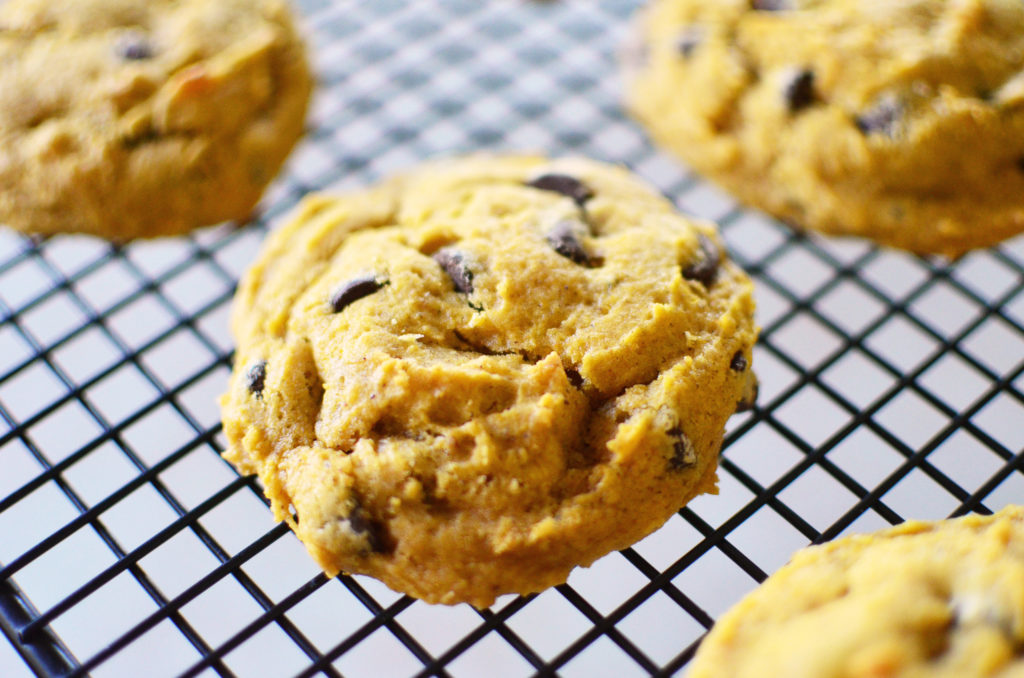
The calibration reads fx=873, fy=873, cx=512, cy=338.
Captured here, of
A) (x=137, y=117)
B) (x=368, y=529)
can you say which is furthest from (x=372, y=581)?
(x=137, y=117)

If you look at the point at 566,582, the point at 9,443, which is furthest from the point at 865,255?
the point at 9,443

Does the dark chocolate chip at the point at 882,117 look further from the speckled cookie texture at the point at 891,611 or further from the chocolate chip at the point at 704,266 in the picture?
the speckled cookie texture at the point at 891,611

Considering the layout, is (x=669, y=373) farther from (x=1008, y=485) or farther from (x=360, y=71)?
(x=360, y=71)

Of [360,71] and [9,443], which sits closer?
[9,443]

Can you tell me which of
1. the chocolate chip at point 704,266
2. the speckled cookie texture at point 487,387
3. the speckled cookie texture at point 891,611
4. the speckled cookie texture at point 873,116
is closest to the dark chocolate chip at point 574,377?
the speckled cookie texture at point 487,387

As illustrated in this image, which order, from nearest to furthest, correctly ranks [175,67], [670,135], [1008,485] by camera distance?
1. [1008,485]
2. [175,67]
3. [670,135]

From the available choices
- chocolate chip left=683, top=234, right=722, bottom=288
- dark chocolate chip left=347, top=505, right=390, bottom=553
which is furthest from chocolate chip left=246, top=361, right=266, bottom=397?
chocolate chip left=683, top=234, right=722, bottom=288
